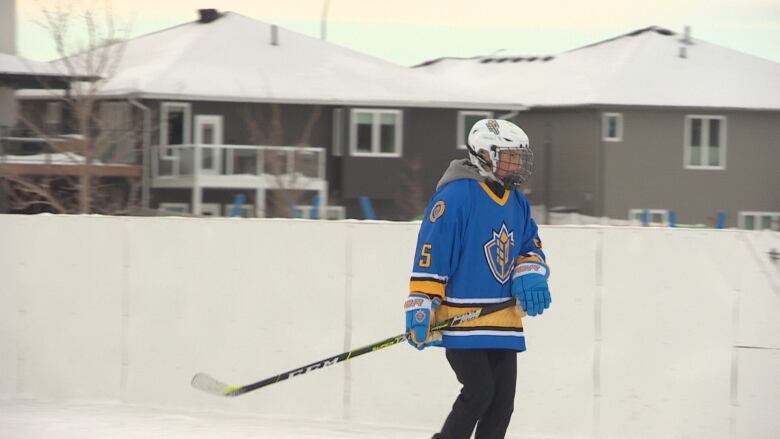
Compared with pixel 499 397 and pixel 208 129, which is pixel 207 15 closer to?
pixel 208 129

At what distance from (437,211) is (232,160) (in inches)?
922

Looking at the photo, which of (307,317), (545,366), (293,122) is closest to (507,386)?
(545,366)

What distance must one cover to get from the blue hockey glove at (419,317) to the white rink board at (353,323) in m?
1.76

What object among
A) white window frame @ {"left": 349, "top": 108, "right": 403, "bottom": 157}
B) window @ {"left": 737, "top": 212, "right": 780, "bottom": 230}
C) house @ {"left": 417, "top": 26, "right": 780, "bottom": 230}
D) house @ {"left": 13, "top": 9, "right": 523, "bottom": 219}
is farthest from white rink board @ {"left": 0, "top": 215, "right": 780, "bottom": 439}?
window @ {"left": 737, "top": 212, "right": 780, "bottom": 230}

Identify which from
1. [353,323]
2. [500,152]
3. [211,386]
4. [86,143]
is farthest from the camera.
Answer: [86,143]

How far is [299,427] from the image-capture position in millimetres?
6652

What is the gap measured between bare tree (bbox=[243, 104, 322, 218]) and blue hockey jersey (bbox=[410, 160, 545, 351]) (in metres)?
19.2

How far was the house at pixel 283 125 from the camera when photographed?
1101 inches

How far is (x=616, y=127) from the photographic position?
1366 inches

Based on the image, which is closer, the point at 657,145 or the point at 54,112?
the point at 54,112

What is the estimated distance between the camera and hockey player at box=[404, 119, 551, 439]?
15.7 ft

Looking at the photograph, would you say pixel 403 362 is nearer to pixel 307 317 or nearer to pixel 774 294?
pixel 307 317

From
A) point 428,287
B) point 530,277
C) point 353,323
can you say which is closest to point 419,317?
point 428,287

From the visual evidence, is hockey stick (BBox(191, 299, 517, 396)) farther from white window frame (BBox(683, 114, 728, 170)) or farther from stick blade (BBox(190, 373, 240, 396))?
white window frame (BBox(683, 114, 728, 170))
